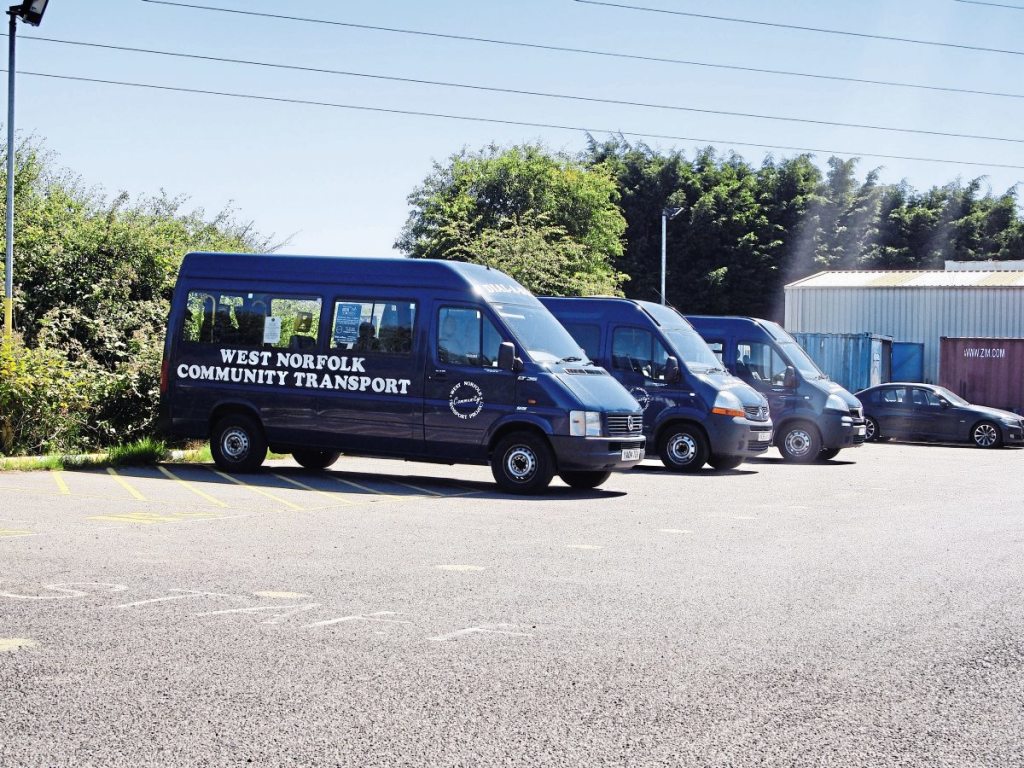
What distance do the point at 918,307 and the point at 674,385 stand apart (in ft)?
80.0

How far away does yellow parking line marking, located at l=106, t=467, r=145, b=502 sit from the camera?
1322 centimetres

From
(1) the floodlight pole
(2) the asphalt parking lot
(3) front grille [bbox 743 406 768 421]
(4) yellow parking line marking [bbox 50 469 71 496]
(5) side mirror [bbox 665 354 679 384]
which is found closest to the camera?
(2) the asphalt parking lot

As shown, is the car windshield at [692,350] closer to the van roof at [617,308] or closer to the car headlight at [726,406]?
the van roof at [617,308]

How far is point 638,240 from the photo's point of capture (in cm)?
6856

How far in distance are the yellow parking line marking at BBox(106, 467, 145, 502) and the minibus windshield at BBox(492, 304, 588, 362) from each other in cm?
447

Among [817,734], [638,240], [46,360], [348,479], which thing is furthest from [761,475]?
[638,240]

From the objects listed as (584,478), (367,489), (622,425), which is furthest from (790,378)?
(367,489)

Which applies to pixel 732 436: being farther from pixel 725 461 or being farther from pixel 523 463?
pixel 523 463

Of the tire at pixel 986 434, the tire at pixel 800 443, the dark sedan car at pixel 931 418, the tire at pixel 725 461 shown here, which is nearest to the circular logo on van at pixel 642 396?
the tire at pixel 725 461

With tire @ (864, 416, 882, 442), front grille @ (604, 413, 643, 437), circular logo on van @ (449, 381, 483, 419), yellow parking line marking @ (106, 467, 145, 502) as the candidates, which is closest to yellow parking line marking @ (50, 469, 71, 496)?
yellow parking line marking @ (106, 467, 145, 502)

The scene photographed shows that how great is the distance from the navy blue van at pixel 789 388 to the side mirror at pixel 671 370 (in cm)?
360

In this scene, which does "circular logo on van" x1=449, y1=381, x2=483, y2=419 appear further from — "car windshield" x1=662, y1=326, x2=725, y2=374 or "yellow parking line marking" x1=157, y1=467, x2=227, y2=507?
"car windshield" x1=662, y1=326, x2=725, y2=374

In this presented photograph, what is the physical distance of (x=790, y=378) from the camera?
69.0 feet

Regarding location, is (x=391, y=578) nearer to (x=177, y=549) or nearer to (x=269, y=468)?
(x=177, y=549)
